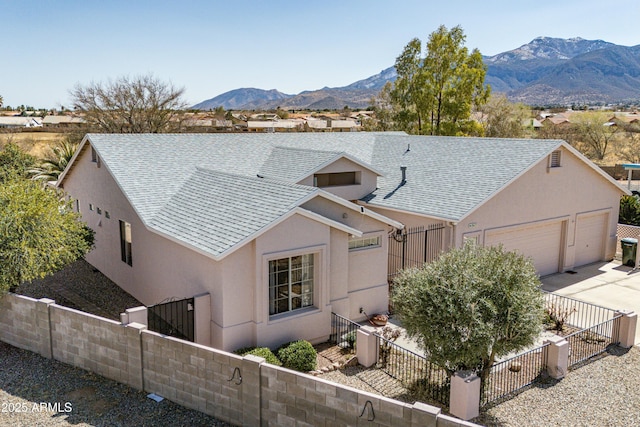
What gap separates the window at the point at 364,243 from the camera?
1526 centimetres

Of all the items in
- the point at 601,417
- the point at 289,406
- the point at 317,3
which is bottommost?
the point at 601,417

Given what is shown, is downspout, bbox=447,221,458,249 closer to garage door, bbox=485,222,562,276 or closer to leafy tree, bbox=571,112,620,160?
garage door, bbox=485,222,562,276

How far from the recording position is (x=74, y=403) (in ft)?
33.1

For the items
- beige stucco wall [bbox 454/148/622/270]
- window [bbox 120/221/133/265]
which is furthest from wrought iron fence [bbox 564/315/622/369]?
window [bbox 120/221/133/265]

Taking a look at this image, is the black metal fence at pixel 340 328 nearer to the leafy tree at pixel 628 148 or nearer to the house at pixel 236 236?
the house at pixel 236 236

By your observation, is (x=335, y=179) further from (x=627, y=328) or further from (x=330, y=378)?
(x=627, y=328)

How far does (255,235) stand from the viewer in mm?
12250

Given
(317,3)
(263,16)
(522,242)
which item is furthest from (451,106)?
(522,242)

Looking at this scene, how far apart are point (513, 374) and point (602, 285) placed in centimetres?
977

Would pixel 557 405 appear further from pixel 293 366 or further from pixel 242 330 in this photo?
pixel 242 330

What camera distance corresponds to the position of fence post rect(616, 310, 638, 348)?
1365 centimetres

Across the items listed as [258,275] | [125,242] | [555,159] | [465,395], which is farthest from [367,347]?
[555,159]

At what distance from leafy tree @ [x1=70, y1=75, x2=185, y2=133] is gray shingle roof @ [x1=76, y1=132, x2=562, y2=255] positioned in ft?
97.4

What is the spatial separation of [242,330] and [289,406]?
4.14 meters
